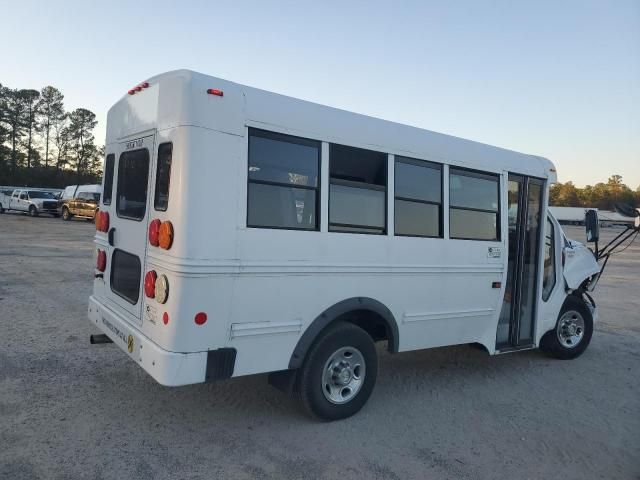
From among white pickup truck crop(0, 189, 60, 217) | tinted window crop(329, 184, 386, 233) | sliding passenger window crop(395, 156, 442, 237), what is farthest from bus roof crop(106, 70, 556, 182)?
white pickup truck crop(0, 189, 60, 217)

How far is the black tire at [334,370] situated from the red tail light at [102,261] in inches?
87.4

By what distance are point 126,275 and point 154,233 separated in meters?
0.85

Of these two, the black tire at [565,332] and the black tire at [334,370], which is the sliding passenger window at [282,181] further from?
the black tire at [565,332]

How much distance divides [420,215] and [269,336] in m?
1.92

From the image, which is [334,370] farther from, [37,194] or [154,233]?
[37,194]

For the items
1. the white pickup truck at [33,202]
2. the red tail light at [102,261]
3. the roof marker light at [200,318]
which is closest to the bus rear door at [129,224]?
the red tail light at [102,261]

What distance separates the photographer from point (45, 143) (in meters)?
76.1

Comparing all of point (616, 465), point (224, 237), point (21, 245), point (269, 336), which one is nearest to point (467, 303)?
point (616, 465)

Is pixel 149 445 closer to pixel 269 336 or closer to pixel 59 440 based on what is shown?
pixel 59 440

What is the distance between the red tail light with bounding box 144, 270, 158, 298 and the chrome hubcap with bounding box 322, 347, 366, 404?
154 centimetres

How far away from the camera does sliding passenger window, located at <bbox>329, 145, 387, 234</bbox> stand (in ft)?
13.7

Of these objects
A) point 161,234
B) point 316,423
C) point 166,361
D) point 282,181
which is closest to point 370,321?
point 316,423

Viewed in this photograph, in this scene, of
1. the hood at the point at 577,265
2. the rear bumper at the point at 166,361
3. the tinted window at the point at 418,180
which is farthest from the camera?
the hood at the point at 577,265

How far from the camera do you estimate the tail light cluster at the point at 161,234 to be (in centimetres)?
354
